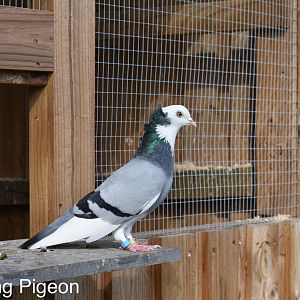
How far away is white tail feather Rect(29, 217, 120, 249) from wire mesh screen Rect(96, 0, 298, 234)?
113cm

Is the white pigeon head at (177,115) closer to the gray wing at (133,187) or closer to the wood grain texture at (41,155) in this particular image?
the gray wing at (133,187)

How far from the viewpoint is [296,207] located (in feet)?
13.4

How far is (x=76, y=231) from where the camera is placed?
8.67 ft

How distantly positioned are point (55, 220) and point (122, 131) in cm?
141

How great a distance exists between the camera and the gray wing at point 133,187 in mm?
2701

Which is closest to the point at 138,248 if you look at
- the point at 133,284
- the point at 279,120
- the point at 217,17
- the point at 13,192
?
the point at 133,284

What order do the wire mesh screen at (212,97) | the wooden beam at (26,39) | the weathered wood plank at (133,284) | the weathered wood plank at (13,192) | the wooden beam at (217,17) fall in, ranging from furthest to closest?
the weathered wood plank at (13,192)
the wooden beam at (217,17)
the wire mesh screen at (212,97)
the weathered wood plank at (133,284)
the wooden beam at (26,39)

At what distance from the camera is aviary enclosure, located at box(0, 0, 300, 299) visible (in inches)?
118

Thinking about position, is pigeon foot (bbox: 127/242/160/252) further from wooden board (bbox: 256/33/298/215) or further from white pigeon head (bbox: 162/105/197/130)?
wooden board (bbox: 256/33/298/215)

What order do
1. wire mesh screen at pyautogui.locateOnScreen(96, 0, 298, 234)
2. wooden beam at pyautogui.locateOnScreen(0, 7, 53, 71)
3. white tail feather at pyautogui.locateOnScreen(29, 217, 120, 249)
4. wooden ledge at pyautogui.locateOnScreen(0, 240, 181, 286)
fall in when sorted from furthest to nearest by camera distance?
wire mesh screen at pyautogui.locateOnScreen(96, 0, 298, 234)
wooden beam at pyautogui.locateOnScreen(0, 7, 53, 71)
white tail feather at pyautogui.locateOnScreen(29, 217, 120, 249)
wooden ledge at pyautogui.locateOnScreen(0, 240, 181, 286)

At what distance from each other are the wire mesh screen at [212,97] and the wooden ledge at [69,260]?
1162mm

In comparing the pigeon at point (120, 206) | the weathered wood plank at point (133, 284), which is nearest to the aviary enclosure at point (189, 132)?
the weathered wood plank at point (133, 284)

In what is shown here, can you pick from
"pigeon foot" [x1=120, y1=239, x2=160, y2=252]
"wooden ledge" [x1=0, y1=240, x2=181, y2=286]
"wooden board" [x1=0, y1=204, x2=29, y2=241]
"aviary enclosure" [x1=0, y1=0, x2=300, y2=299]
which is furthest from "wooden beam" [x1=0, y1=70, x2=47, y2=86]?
"wooden board" [x1=0, y1=204, x2=29, y2=241]

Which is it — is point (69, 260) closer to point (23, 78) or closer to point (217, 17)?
point (23, 78)
